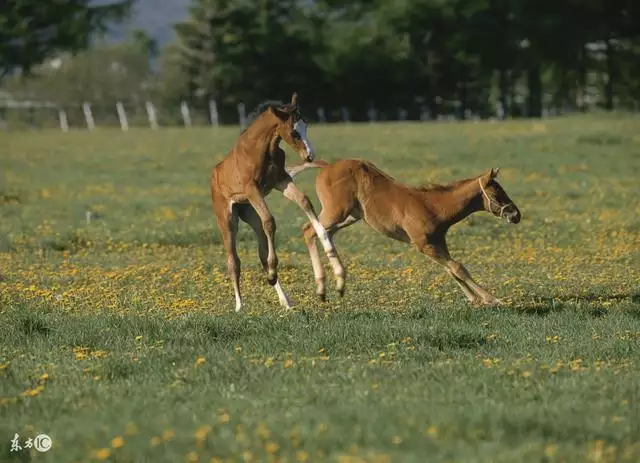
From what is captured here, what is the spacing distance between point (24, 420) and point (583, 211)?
18.2 m

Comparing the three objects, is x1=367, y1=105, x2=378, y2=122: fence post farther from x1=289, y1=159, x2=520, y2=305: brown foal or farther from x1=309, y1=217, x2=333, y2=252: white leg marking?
x1=309, y1=217, x2=333, y2=252: white leg marking

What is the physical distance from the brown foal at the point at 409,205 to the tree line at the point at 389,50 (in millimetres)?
48560

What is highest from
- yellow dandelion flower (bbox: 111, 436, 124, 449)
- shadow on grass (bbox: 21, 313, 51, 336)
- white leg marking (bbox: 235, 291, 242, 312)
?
yellow dandelion flower (bbox: 111, 436, 124, 449)

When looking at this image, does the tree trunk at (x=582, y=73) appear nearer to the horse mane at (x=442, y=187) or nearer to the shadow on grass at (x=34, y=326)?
the horse mane at (x=442, y=187)

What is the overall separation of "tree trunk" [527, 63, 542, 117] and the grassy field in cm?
4312

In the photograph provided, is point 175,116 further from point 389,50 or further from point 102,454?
point 102,454

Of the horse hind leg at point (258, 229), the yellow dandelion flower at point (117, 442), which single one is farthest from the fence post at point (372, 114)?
the yellow dandelion flower at point (117, 442)

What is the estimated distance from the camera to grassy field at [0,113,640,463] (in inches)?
276

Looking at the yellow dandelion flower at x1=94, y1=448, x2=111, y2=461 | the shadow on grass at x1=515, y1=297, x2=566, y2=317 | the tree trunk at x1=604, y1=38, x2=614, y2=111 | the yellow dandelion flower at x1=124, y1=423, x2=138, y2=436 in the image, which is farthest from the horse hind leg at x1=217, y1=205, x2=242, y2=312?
the tree trunk at x1=604, y1=38, x2=614, y2=111

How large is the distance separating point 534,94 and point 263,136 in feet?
193

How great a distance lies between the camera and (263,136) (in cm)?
1314

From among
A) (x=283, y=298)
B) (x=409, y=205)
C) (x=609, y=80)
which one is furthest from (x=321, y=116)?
(x=283, y=298)

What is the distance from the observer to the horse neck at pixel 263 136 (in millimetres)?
13070

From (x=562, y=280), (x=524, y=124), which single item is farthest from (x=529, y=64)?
(x=562, y=280)
